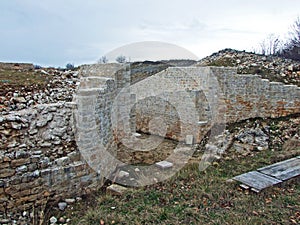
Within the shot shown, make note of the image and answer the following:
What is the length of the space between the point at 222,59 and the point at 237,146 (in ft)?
30.7

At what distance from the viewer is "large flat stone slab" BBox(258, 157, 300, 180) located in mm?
4637

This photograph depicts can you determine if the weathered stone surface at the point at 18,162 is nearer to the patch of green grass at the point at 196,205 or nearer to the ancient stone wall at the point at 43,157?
the ancient stone wall at the point at 43,157

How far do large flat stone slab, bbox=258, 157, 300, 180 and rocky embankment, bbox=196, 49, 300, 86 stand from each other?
22.0ft

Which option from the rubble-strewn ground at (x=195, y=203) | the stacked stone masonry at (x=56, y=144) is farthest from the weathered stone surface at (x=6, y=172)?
the rubble-strewn ground at (x=195, y=203)

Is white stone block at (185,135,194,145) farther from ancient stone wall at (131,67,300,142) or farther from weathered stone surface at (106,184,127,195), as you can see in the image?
weathered stone surface at (106,184,127,195)

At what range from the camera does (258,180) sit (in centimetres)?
449

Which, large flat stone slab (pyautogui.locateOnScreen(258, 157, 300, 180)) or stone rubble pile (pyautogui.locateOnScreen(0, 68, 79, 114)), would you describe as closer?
large flat stone slab (pyautogui.locateOnScreen(258, 157, 300, 180))

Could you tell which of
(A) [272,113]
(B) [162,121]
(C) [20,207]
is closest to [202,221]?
(C) [20,207]

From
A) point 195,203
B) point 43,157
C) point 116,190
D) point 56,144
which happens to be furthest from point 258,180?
point 43,157

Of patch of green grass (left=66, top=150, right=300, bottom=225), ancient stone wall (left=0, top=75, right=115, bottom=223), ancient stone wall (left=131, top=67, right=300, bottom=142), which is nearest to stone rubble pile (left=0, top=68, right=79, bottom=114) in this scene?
ancient stone wall (left=0, top=75, right=115, bottom=223)

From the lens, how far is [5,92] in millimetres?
5793

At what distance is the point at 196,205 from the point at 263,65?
1131cm

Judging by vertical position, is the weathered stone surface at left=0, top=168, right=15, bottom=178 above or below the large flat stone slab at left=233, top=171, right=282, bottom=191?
above

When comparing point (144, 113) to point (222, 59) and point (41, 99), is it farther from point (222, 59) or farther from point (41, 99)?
point (222, 59)
